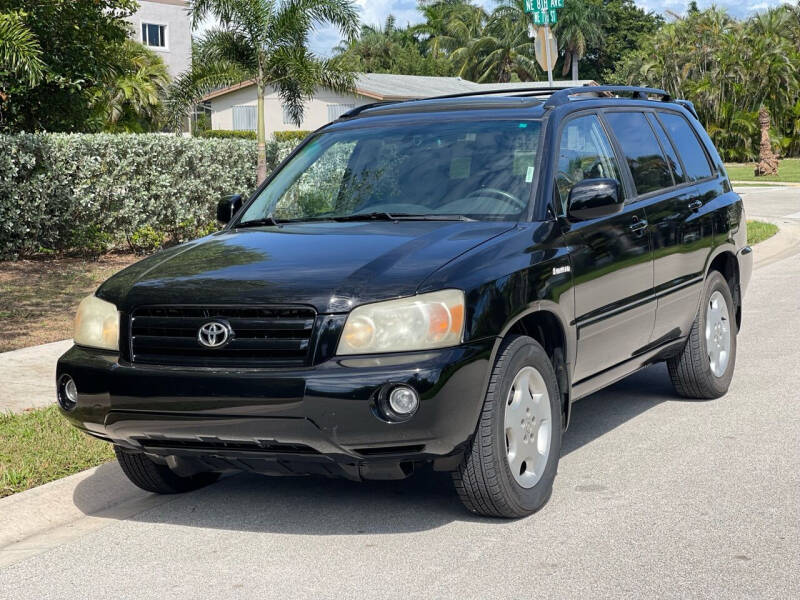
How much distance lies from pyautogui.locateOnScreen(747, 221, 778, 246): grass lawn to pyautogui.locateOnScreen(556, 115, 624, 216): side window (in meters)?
11.4

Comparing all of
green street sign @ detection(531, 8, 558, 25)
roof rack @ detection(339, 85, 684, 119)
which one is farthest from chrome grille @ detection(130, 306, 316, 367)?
green street sign @ detection(531, 8, 558, 25)

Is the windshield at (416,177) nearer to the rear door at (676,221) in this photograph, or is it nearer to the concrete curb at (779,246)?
the rear door at (676,221)

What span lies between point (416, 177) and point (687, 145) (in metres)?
2.52

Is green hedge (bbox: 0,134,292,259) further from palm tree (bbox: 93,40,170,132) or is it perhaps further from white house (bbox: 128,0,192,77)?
white house (bbox: 128,0,192,77)

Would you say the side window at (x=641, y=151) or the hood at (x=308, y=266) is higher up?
the side window at (x=641, y=151)

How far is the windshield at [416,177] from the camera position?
19.0 ft

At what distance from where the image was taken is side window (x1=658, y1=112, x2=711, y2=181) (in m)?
7.55

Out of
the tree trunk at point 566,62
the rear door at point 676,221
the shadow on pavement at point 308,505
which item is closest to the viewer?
the shadow on pavement at point 308,505

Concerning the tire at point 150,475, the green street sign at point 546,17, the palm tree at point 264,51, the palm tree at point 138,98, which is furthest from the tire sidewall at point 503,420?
the palm tree at point 138,98

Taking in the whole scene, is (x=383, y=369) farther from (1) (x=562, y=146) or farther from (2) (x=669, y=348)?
(2) (x=669, y=348)

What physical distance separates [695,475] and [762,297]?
6.89 meters

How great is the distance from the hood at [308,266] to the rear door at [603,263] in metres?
0.57

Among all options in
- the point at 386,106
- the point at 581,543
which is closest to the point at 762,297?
the point at 386,106

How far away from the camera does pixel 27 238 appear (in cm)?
1580
